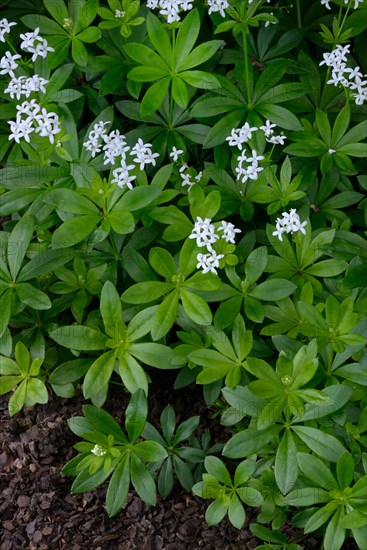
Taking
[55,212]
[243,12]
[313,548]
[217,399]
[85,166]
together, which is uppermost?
[243,12]

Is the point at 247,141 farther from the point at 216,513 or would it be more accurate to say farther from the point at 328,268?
the point at 216,513

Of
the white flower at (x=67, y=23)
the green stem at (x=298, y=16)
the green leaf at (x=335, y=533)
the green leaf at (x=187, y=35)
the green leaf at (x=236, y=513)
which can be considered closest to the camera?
the green leaf at (x=335, y=533)

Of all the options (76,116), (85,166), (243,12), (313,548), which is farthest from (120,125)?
(313,548)

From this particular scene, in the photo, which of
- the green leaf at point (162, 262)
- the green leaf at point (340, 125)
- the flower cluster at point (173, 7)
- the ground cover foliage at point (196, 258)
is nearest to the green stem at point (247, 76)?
the ground cover foliage at point (196, 258)

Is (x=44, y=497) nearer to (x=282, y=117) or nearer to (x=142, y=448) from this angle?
(x=142, y=448)

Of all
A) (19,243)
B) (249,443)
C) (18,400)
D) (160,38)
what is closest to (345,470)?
(249,443)

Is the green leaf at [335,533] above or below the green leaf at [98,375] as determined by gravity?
below

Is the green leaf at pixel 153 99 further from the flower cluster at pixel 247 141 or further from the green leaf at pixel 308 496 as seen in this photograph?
the green leaf at pixel 308 496
